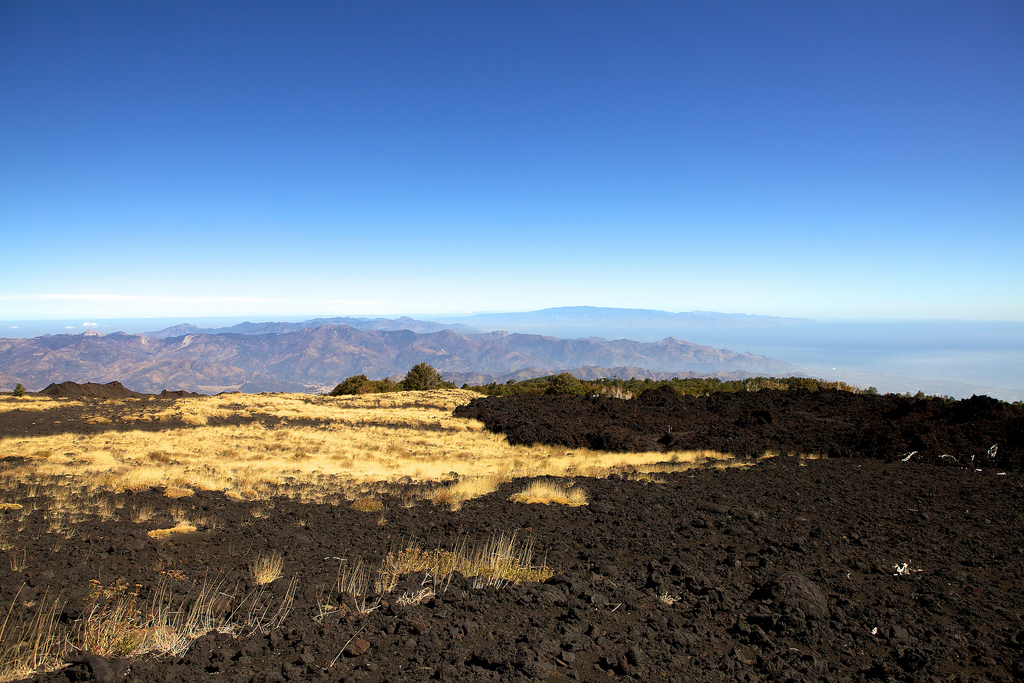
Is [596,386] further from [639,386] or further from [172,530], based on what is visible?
[172,530]

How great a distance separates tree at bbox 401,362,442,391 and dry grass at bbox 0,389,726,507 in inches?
365

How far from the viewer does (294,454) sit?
14.5 meters

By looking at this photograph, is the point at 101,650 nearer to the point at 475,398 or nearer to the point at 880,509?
the point at 880,509

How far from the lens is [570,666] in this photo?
3910 millimetres

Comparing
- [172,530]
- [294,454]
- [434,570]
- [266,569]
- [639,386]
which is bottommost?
[294,454]

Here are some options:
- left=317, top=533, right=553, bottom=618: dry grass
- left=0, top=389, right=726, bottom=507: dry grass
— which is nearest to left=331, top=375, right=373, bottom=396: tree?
left=0, top=389, right=726, bottom=507: dry grass

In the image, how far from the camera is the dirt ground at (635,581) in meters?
3.91

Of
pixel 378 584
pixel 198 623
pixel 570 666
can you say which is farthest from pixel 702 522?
pixel 198 623

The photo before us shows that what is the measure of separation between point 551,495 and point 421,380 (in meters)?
24.3

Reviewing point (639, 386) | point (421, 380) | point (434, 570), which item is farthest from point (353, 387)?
point (434, 570)

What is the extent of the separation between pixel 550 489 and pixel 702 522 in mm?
3554

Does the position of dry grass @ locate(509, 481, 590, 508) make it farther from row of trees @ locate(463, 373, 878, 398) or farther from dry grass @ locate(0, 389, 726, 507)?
row of trees @ locate(463, 373, 878, 398)

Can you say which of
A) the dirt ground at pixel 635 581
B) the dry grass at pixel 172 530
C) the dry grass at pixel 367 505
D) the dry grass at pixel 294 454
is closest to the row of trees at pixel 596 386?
the dry grass at pixel 294 454

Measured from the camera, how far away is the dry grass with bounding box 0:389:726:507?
34.1 feet
